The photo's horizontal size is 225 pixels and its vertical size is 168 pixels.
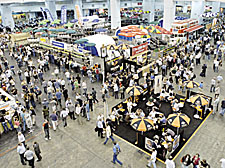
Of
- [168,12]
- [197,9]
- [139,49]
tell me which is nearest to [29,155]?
[139,49]

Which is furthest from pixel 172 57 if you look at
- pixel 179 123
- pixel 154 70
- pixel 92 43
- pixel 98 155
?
pixel 98 155

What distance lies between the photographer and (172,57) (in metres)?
19.5

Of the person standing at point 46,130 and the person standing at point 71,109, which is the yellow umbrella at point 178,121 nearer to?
the person standing at point 71,109

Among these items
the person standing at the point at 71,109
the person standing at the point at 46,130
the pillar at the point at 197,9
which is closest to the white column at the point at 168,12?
the pillar at the point at 197,9

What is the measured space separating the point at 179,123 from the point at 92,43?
45.9 feet

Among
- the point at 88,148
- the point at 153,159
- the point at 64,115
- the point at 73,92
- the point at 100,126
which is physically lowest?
the point at 88,148

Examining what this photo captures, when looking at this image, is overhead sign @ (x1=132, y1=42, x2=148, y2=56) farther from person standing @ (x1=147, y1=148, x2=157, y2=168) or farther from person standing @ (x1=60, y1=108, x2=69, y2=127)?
person standing @ (x1=147, y1=148, x2=157, y2=168)

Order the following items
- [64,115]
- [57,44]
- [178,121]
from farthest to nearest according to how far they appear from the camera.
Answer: [57,44] < [64,115] < [178,121]

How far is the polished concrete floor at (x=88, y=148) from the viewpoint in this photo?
9.28 meters

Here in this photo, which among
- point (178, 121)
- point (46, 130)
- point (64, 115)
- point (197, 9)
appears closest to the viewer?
point (178, 121)

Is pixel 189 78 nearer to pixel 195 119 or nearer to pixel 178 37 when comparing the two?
pixel 195 119

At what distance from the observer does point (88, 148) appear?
10148mm

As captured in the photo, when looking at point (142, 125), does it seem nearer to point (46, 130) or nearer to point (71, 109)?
point (71, 109)

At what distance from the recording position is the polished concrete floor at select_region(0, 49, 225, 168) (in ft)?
30.5
